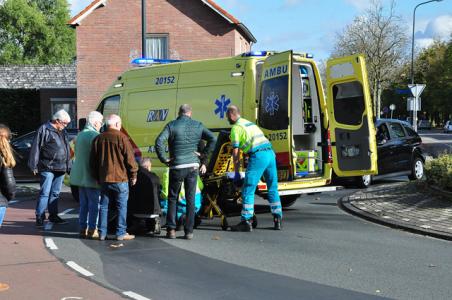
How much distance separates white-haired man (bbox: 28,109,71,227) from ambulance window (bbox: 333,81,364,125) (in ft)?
15.3

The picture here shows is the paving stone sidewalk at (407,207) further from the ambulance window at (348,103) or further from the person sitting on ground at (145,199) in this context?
the person sitting on ground at (145,199)

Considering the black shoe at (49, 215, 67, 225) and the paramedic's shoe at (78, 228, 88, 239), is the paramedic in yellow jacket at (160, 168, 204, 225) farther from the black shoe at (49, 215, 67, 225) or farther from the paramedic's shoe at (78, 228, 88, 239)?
the black shoe at (49, 215, 67, 225)

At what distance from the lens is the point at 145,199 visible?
27.0ft

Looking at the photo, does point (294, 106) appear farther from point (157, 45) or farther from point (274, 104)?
point (157, 45)

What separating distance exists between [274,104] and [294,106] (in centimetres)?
98

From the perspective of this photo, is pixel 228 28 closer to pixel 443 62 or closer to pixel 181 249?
pixel 181 249

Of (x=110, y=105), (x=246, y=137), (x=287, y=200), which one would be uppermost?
(x=110, y=105)

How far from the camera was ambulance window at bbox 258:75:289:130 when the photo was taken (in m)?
9.02

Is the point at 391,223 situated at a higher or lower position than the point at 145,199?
lower

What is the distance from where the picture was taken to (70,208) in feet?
37.5

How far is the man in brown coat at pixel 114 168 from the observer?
7703 mm

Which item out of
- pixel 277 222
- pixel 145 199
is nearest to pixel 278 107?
pixel 277 222

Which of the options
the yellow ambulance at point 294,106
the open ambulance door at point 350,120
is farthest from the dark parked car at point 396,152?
the yellow ambulance at point 294,106

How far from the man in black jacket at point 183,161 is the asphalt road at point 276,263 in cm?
34
